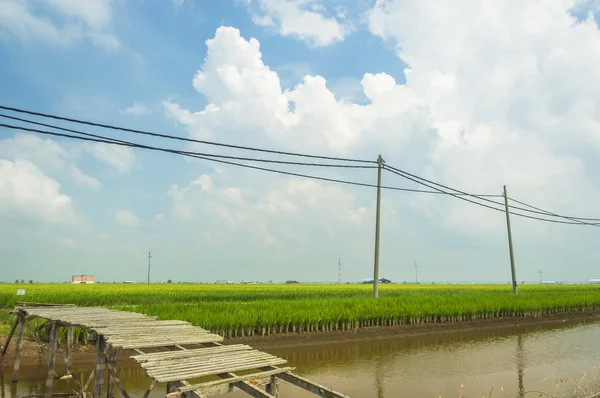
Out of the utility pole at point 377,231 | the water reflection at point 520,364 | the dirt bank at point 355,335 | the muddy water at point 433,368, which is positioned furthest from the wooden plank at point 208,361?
the utility pole at point 377,231

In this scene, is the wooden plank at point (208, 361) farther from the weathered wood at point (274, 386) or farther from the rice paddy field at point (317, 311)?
the rice paddy field at point (317, 311)

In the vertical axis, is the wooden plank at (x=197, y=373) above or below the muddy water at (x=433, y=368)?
above

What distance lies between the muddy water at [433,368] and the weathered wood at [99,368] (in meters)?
2.34

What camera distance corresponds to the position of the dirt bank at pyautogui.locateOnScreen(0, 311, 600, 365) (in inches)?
457

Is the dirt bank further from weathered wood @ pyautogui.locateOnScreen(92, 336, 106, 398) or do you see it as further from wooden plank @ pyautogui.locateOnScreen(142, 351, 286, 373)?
wooden plank @ pyautogui.locateOnScreen(142, 351, 286, 373)

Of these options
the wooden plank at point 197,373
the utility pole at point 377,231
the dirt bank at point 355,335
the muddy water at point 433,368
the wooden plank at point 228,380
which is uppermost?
the utility pole at point 377,231

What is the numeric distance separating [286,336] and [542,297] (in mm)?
18359

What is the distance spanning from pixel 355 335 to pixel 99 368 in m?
10.8

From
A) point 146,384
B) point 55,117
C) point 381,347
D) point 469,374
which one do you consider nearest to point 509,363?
point 469,374

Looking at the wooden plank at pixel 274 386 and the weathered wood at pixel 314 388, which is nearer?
the weathered wood at pixel 314 388

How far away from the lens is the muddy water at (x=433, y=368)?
8.97 meters

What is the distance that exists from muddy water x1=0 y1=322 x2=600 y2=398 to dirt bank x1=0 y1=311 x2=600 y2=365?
45 cm

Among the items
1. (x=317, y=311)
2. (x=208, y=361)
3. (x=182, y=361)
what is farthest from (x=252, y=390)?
(x=317, y=311)

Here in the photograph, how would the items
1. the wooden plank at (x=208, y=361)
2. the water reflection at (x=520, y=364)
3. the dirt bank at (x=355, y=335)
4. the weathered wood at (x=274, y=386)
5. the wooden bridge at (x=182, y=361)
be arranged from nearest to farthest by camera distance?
the wooden bridge at (x=182, y=361) → the wooden plank at (x=208, y=361) → the weathered wood at (x=274, y=386) → the water reflection at (x=520, y=364) → the dirt bank at (x=355, y=335)
